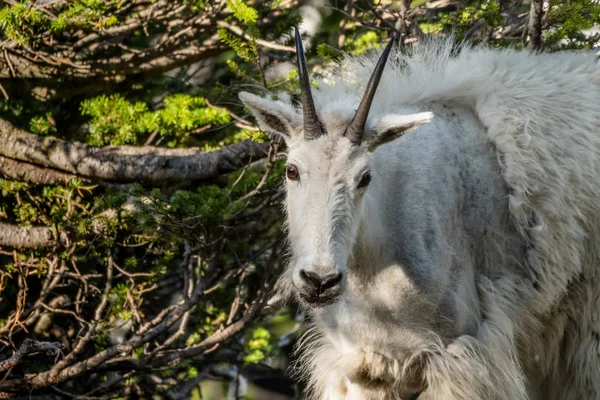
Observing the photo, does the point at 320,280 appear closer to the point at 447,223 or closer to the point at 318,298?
the point at 318,298

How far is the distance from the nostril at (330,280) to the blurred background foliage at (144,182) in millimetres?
1788

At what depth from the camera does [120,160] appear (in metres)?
7.08

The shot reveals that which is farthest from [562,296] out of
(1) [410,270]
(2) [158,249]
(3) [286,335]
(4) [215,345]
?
(3) [286,335]

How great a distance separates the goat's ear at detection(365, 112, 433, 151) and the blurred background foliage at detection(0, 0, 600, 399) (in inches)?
56.7

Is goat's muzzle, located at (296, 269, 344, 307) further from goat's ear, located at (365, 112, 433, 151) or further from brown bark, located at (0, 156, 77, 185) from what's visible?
brown bark, located at (0, 156, 77, 185)

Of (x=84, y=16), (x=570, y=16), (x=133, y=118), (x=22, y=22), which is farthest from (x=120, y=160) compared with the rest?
(x=570, y=16)

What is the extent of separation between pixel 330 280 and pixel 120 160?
2901 millimetres

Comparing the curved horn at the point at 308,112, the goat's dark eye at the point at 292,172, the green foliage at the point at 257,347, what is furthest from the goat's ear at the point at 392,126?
the green foliage at the point at 257,347

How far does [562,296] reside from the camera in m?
5.99

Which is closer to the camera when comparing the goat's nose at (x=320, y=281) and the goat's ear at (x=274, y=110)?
the goat's nose at (x=320, y=281)

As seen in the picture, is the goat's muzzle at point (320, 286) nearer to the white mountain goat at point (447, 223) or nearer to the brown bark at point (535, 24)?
the white mountain goat at point (447, 223)

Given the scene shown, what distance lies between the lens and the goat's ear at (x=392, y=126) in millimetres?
5008

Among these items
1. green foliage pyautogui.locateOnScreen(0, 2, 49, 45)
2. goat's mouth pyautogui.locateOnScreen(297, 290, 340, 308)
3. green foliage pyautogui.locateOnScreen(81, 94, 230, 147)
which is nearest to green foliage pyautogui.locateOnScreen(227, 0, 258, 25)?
green foliage pyautogui.locateOnScreen(81, 94, 230, 147)

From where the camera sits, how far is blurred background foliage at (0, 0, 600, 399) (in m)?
6.56
